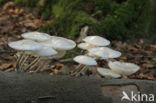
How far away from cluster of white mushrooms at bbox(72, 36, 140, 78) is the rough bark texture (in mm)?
216

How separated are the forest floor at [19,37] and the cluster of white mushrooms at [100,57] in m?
1.31

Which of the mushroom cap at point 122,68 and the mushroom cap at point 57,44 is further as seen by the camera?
the mushroom cap at point 122,68

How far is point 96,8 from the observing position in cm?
500

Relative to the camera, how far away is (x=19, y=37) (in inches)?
207

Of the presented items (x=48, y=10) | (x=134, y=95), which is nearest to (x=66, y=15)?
(x=48, y=10)

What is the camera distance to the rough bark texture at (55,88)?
2061 millimetres

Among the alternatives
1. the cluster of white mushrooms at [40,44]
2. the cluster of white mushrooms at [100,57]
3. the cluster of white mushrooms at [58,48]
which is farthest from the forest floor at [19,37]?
the cluster of white mushrooms at [40,44]

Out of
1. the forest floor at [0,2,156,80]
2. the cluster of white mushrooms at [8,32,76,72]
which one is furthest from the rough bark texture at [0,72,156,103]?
the forest floor at [0,2,156,80]

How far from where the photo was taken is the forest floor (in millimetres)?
4129

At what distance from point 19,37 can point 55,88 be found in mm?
3305

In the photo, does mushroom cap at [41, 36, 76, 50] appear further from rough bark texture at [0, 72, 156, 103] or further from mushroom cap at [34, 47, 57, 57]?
rough bark texture at [0, 72, 156, 103]

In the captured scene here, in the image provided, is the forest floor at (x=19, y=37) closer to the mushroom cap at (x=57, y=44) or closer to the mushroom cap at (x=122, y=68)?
the mushroom cap at (x=122, y=68)

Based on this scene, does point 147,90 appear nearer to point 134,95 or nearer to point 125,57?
point 134,95

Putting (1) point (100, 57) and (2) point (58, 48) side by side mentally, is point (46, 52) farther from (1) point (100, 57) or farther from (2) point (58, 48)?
(1) point (100, 57)
